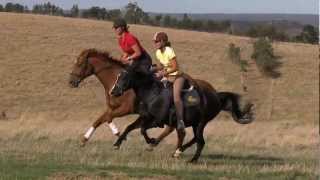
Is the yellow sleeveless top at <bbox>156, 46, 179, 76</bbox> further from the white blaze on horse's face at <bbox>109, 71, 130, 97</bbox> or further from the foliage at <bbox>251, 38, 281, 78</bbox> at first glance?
the foliage at <bbox>251, 38, 281, 78</bbox>

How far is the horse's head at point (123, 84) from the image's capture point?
1288 centimetres

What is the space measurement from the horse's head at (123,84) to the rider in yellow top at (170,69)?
54 cm

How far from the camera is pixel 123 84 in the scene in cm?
1290

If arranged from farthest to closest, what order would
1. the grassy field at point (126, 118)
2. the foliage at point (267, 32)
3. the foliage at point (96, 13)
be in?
the foliage at point (96, 13) → the foliage at point (267, 32) → the grassy field at point (126, 118)

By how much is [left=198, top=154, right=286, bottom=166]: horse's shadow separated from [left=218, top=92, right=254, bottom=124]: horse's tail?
2.53 feet

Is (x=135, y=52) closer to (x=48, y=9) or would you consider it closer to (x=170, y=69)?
(x=170, y=69)

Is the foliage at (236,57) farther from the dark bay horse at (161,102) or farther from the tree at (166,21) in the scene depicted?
the dark bay horse at (161,102)

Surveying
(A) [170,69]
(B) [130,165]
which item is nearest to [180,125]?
(A) [170,69]

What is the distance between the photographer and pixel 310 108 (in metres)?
48.0

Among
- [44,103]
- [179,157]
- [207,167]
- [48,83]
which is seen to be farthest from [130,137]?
[48,83]

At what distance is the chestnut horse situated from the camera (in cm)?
1520

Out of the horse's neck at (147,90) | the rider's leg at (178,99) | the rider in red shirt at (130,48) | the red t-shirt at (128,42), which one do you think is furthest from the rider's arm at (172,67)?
the red t-shirt at (128,42)

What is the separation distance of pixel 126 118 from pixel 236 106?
73.1ft

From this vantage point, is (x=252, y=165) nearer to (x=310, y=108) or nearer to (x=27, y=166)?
(x=27, y=166)
